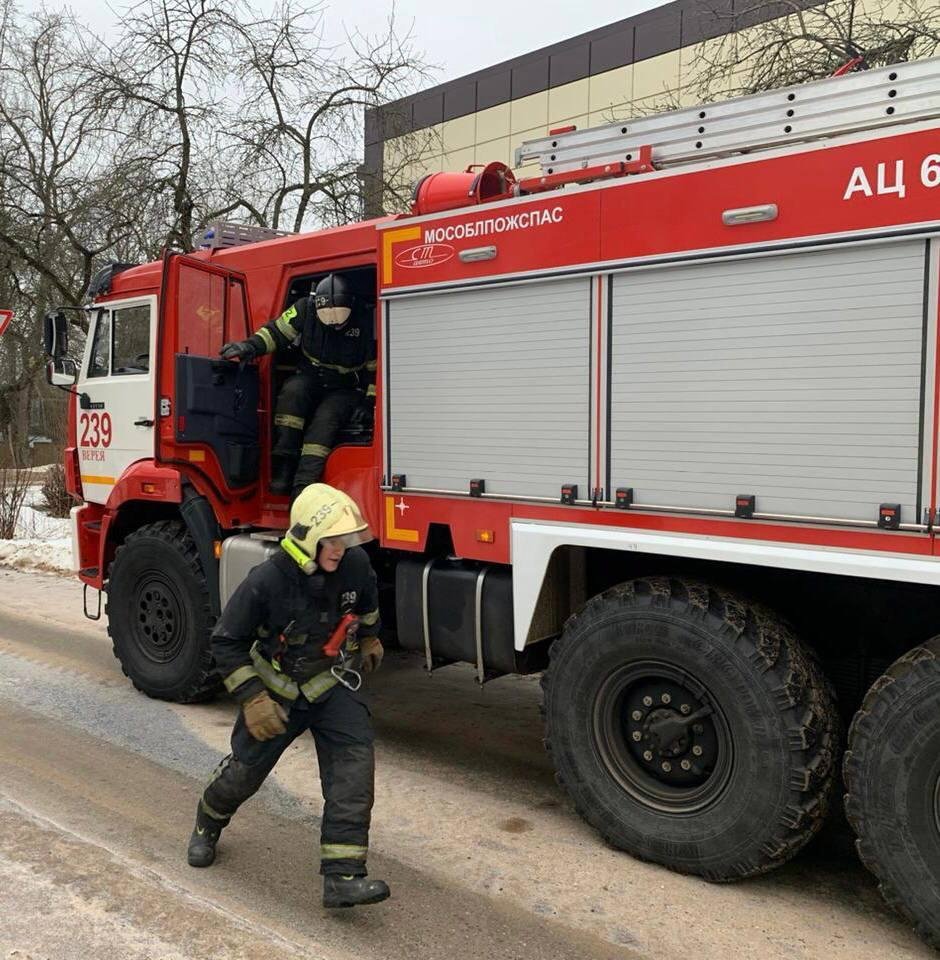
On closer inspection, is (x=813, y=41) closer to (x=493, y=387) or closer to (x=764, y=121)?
(x=764, y=121)

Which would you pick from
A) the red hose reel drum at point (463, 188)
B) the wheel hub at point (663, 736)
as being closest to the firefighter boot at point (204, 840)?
the wheel hub at point (663, 736)

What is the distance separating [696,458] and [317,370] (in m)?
2.69

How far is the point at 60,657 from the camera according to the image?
710 cm

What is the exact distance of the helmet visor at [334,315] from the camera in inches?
204

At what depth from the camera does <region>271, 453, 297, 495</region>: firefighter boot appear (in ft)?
18.3

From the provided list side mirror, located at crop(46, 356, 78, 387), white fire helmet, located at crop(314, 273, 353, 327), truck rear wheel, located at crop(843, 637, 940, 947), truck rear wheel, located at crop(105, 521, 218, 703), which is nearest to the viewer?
truck rear wheel, located at crop(843, 637, 940, 947)

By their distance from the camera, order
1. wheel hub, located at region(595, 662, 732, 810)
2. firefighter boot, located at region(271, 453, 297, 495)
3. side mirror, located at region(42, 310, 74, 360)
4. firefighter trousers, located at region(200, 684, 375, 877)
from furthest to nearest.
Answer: side mirror, located at region(42, 310, 74, 360) < firefighter boot, located at region(271, 453, 297, 495) < wheel hub, located at region(595, 662, 732, 810) < firefighter trousers, located at region(200, 684, 375, 877)

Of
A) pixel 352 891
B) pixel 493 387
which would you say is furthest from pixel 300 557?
pixel 493 387

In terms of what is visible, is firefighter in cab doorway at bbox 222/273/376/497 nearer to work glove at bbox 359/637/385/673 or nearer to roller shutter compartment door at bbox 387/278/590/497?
roller shutter compartment door at bbox 387/278/590/497

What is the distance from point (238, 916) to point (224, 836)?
0.71 meters

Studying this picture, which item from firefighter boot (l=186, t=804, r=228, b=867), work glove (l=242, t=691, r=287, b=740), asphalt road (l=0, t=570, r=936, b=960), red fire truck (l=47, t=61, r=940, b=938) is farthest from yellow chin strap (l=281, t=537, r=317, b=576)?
asphalt road (l=0, t=570, r=936, b=960)

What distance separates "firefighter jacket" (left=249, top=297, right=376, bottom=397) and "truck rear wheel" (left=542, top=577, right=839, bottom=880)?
89.9 inches

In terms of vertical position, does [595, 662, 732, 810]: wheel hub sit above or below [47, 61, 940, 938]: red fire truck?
below

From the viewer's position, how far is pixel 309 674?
357 centimetres
